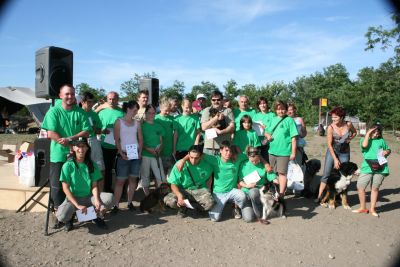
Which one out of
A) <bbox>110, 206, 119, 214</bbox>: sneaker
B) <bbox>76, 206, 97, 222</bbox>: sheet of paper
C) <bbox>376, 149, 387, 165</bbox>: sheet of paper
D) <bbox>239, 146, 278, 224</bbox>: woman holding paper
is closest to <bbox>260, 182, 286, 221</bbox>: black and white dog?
<bbox>239, 146, 278, 224</bbox>: woman holding paper

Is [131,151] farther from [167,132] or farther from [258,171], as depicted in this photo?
[258,171]

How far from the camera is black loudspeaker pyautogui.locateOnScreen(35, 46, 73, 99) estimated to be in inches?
207

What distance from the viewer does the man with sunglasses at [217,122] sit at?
18.0ft

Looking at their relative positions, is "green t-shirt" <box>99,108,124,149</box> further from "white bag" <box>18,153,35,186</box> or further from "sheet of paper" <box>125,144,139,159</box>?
"white bag" <box>18,153,35,186</box>

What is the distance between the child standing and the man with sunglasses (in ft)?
6.79

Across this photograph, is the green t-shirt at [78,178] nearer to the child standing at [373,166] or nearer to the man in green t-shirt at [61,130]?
the man in green t-shirt at [61,130]

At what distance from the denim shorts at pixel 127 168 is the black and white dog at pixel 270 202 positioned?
1871mm

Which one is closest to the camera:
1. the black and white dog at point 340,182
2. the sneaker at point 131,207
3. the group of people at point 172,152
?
the group of people at point 172,152

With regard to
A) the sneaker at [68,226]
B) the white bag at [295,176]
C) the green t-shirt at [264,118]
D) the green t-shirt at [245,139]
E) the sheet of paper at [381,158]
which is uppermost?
the green t-shirt at [264,118]

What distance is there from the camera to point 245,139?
5738 mm

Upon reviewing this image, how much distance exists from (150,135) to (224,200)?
4.95ft

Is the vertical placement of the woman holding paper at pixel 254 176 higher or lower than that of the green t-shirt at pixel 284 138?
lower

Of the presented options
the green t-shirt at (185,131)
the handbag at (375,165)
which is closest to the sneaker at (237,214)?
the green t-shirt at (185,131)

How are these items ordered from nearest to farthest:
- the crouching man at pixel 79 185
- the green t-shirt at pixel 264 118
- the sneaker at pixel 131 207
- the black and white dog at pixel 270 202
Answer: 1. the crouching man at pixel 79 185
2. the black and white dog at pixel 270 202
3. the sneaker at pixel 131 207
4. the green t-shirt at pixel 264 118
